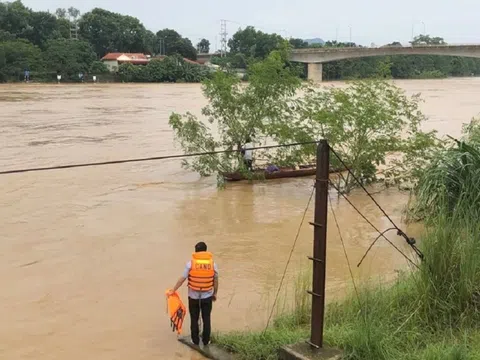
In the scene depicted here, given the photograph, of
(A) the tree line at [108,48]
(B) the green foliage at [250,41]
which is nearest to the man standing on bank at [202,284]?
(A) the tree line at [108,48]

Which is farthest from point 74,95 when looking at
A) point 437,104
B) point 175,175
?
point 175,175

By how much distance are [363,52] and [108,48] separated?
159ft

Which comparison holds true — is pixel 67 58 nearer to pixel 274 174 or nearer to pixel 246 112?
pixel 246 112

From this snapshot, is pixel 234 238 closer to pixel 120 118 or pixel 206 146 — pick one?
pixel 206 146

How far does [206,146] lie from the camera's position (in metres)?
17.6

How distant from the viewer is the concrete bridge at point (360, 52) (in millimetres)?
64688

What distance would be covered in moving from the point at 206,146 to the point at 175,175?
2389 mm

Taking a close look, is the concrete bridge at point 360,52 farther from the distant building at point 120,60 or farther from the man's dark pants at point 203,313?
the man's dark pants at point 203,313

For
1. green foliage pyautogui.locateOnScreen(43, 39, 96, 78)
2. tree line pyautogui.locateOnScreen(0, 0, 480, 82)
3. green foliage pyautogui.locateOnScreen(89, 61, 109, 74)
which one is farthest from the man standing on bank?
green foliage pyautogui.locateOnScreen(89, 61, 109, 74)

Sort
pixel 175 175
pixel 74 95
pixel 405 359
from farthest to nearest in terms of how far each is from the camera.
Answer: pixel 74 95, pixel 175 175, pixel 405 359

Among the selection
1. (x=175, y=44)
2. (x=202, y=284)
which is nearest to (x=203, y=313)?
(x=202, y=284)

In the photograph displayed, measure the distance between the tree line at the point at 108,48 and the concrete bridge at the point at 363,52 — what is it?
9.00 feet

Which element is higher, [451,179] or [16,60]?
[16,60]

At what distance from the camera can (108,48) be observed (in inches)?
3981
